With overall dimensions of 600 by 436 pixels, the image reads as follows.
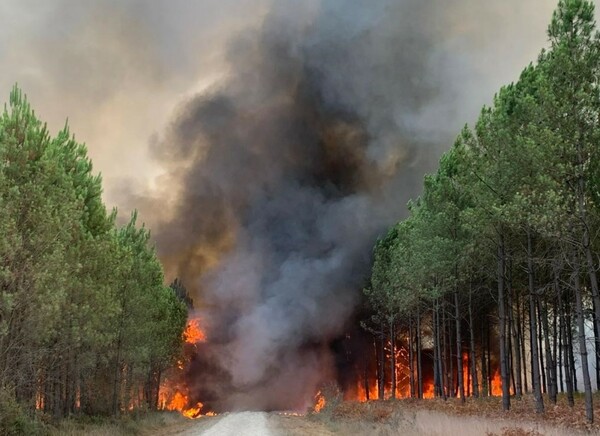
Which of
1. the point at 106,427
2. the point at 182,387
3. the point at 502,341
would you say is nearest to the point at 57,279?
the point at 106,427

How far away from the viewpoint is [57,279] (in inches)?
677

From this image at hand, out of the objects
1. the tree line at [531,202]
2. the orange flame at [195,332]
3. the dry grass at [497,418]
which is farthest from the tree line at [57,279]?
the orange flame at [195,332]

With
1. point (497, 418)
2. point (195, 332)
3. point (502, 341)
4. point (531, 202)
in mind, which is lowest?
point (497, 418)

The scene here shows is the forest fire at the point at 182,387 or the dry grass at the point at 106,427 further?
the forest fire at the point at 182,387

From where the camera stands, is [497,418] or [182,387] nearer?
[497,418]

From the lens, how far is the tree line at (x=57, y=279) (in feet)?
53.2

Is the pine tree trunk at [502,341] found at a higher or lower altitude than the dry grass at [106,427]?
higher

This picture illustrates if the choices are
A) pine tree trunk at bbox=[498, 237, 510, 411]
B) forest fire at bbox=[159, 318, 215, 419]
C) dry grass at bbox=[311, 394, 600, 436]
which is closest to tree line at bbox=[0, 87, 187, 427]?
dry grass at bbox=[311, 394, 600, 436]

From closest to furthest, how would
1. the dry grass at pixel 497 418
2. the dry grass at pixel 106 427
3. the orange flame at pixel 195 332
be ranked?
the dry grass at pixel 497 418 < the dry grass at pixel 106 427 < the orange flame at pixel 195 332

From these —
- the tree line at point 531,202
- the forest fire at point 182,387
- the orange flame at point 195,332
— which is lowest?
the forest fire at point 182,387

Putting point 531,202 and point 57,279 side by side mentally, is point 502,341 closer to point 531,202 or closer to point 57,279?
point 531,202

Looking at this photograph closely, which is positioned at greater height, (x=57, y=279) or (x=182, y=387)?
(x=57, y=279)

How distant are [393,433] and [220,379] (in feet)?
200

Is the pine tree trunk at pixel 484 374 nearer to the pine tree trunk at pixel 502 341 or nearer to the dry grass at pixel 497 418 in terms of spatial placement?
the dry grass at pixel 497 418
